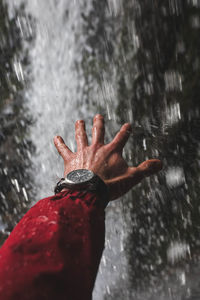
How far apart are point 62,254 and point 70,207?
23 cm

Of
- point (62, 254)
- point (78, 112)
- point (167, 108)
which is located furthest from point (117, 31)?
point (62, 254)

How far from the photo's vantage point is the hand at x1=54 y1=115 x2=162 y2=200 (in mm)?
1353

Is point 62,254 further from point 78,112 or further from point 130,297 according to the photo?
point 78,112

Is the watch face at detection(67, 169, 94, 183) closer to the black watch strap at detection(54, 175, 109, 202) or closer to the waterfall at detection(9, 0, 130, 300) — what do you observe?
the black watch strap at detection(54, 175, 109, 202)

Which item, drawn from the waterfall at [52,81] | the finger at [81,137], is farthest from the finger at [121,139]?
the waterfall at [52,81]

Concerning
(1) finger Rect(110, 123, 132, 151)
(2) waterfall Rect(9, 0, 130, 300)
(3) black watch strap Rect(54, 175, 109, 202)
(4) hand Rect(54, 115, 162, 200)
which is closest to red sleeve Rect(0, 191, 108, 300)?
(3) black watch strap Rect(54, 175, 109, 202)

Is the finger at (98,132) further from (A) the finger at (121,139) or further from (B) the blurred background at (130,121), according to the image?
(B) the blurred background at (130,121)

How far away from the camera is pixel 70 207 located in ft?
3.23

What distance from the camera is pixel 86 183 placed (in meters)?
1.19

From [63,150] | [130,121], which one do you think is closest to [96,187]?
[63,150]

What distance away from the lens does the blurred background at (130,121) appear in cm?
266

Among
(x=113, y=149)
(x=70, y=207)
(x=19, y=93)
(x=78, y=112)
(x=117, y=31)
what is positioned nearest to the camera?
(x=70, y=207)

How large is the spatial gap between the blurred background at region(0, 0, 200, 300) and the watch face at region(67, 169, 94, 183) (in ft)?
5.60

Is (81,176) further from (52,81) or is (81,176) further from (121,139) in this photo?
(52,81)
